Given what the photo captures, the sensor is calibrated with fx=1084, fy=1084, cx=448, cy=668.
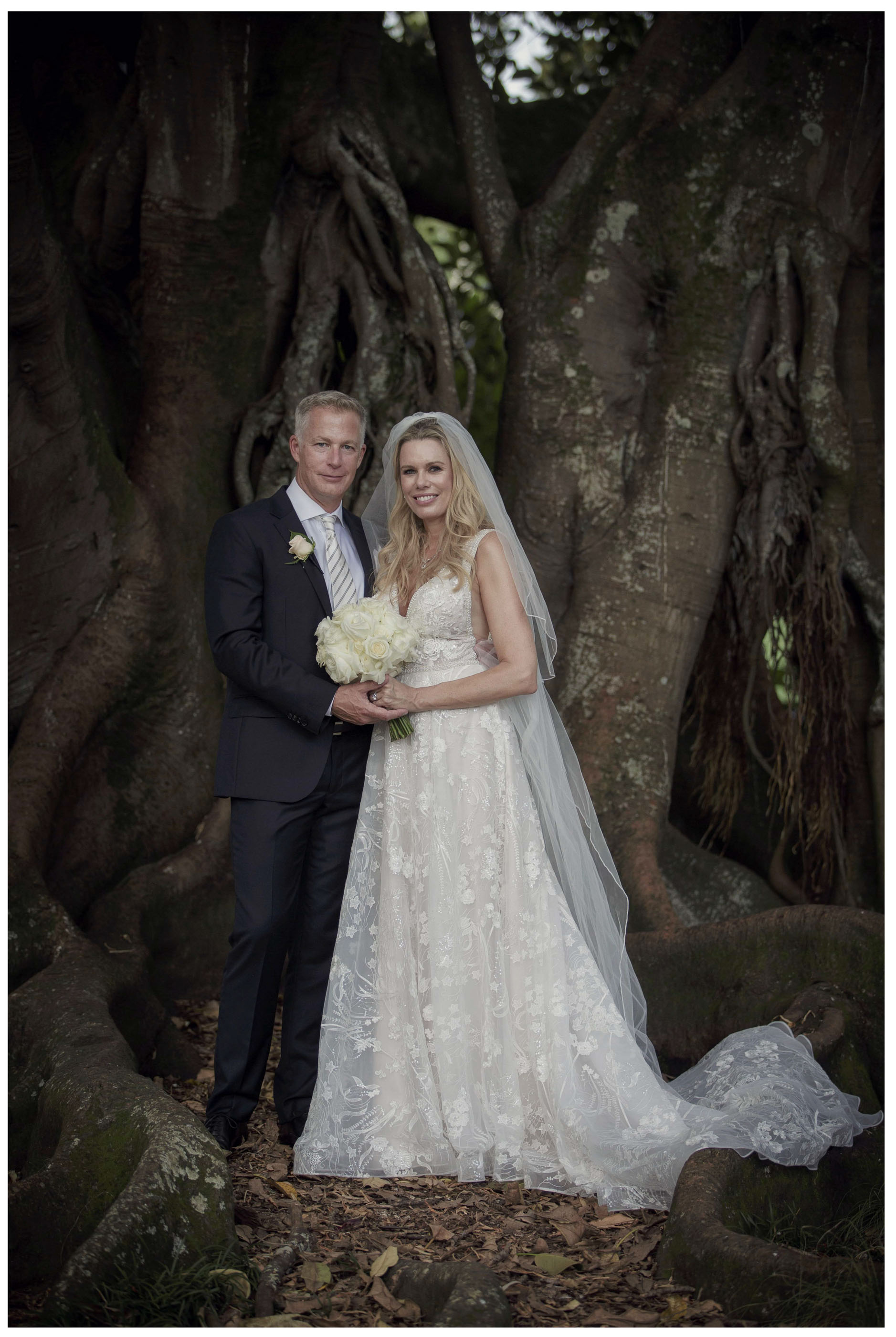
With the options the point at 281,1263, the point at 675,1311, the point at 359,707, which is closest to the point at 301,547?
the point at 359,707

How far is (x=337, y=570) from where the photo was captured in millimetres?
3771

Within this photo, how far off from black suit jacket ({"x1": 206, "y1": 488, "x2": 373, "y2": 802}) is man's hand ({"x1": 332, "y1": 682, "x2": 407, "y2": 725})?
0.04 m

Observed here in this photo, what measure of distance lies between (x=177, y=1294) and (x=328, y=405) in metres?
2.59

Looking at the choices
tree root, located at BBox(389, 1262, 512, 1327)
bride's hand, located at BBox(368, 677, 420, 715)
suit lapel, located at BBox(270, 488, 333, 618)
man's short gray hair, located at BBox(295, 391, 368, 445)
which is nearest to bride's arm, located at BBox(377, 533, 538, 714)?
bride's hand, located at BBox(368, 677, 420, 715)

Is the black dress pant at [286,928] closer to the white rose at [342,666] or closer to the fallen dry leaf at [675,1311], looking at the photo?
the white rose at [342,666]

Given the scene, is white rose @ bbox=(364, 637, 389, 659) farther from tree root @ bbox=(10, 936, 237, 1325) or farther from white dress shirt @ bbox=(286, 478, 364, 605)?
tree root @ bbox=(10, 936, 237, 1325)

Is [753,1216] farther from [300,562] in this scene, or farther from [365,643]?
[300,562]

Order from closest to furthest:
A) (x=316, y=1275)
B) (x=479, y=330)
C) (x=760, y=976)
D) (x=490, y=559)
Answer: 1. (x=316, y=1275)
2. (x=490, y=559)
3. (x=760, y=976)
4. (x=479, y=330)

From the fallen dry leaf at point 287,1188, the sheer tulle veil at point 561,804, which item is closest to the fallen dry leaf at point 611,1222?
the sheer tulle veil at point 561,804

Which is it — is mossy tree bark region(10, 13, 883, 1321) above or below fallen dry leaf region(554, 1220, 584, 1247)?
above

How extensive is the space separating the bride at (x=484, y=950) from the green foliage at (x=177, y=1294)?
2.29ft

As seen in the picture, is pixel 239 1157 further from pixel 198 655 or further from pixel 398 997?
pixel 198 655

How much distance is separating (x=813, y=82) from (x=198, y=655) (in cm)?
394

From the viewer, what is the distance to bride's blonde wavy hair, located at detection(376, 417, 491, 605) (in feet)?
11.9
